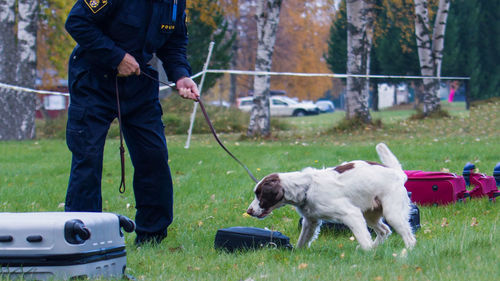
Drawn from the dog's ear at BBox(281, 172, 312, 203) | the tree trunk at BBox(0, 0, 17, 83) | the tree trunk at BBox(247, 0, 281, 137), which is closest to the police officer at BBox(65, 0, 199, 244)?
the dog's ear at BBox(281, 172, 312, 203)

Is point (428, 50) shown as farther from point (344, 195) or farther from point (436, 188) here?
point (344, 195)

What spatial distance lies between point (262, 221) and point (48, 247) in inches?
107

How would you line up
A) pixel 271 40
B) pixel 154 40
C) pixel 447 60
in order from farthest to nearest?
pixel 447 60 < pixel 271 40 < pixel 154 40

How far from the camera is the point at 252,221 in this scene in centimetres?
559

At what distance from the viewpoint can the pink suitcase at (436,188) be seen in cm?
562

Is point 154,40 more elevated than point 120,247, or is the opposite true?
point 154,40

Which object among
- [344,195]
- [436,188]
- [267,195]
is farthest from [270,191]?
[436,188]

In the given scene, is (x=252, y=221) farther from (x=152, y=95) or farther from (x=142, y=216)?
(x=152, y=95)

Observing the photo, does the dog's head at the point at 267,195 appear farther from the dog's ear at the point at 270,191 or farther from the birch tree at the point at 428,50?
the birch tree at the point at 428,50

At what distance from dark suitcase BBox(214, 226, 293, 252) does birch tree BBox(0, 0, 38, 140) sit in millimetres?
14037

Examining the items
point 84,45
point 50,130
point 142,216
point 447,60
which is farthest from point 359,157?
point 447,60

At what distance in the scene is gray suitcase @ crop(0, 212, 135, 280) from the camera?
313 centimetres

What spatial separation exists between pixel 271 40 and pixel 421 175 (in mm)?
10856

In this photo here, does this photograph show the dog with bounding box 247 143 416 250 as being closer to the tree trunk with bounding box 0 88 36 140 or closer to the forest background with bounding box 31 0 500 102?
the tree trunk with bounding box 0 88 36 140
